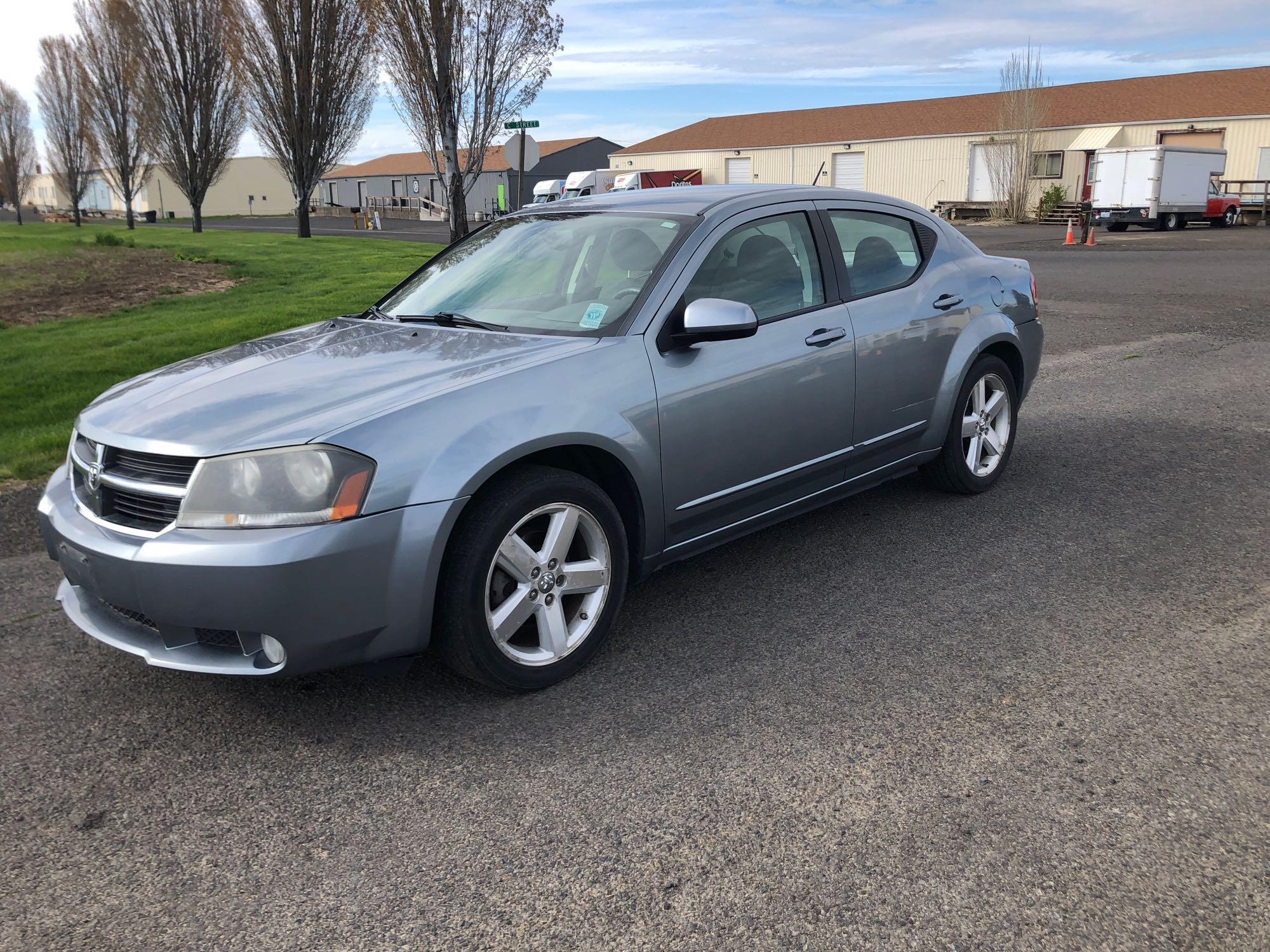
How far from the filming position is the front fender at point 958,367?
5.08m

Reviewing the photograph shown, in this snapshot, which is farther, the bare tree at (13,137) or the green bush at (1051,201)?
the bare tree at (13,137)

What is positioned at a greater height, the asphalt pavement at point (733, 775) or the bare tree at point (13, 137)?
the bare tree at point (13, 137)

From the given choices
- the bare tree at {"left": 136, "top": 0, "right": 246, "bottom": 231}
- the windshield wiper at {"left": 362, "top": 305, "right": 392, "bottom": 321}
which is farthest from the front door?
the bare tree at {"left": 136, "top": 0, "right": 246, "bottom": 231}

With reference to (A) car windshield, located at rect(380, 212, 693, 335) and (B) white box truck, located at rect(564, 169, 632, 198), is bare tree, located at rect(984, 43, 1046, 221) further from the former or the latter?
(A) car windshield, located at rect(380, 212, 693, 335)

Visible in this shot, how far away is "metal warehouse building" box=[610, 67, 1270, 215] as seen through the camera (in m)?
45.1

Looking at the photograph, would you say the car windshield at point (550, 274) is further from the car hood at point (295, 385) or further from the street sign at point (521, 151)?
the street sign at point (521, 151)

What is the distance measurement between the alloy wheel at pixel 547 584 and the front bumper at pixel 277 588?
28 cm

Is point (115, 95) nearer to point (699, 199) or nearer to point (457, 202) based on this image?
point (457, 202)

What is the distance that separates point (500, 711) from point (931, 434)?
2746 millimetres

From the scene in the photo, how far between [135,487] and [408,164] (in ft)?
293

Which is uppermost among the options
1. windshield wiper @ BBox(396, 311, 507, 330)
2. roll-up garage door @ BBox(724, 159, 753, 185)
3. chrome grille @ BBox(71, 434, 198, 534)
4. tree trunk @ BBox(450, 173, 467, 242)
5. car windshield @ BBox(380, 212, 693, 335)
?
roll-up garage door @ BBox(724, 159, 753, 185)

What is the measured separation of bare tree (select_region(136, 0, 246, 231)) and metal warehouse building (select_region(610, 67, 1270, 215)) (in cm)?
2351

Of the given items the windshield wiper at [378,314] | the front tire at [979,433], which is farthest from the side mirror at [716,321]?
the front tire at [979,433]

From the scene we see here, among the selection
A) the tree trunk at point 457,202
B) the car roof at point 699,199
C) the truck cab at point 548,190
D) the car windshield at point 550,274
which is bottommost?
the car windshield at point 550,274
